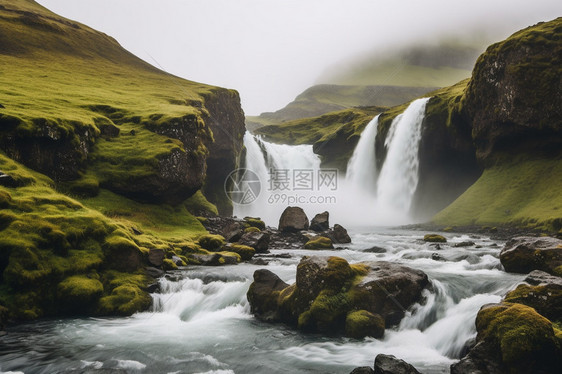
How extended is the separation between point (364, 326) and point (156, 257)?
1324cm

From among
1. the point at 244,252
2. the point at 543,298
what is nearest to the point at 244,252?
the point at 244,252

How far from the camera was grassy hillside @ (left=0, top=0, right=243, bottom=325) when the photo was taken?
615 inches

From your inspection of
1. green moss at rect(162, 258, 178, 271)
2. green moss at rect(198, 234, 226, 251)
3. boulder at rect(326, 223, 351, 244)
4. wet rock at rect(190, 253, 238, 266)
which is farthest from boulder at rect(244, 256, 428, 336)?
boulder at rect(326, 223, 351, 244)

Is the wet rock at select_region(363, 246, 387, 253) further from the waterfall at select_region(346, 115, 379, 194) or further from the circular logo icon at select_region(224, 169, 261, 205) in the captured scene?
the waterfall at select_region(346, 115, 379, 194)

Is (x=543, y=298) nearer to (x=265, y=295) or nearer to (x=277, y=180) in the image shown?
(x=265, y=295)

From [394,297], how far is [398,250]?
16.4 meters

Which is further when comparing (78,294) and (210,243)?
(210,243)

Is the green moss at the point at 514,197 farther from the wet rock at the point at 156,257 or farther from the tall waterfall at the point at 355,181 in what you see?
the wet rock at the point at 156,257

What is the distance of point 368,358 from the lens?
36.2ft

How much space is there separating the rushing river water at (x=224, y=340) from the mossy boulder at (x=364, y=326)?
27 centimetres

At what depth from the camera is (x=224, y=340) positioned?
522 inches

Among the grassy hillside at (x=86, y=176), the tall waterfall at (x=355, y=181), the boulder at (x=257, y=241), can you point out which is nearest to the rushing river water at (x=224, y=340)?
the grassy hillside at (x=86, y=176)

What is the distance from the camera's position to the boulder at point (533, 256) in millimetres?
15867

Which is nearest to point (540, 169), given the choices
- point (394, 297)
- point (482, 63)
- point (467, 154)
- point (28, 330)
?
point (467, 154)
